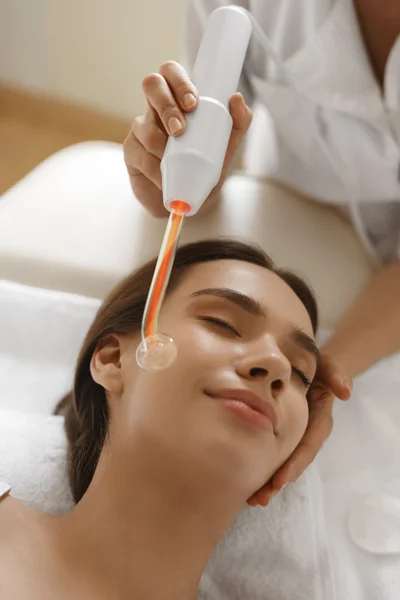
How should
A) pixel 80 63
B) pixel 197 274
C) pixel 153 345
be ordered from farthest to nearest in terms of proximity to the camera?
1. pixel 80 63
2. pixel 197 274
3. pixel 153 345

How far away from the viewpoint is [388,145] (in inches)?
34.5

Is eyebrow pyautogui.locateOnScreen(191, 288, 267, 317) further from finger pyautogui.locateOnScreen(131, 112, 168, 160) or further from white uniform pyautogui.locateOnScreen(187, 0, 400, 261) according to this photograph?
white uniform pyautogui.locateOnScreen(187, 0, 400, 261)

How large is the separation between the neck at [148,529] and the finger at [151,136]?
34 cm

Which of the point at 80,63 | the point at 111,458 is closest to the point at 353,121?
the point at 111,458

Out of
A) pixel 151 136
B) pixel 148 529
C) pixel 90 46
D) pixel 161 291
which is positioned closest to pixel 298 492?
pixel 148 529

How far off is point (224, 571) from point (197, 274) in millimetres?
353

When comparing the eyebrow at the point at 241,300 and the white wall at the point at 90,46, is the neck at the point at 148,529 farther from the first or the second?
the white wall at the point at 90,46

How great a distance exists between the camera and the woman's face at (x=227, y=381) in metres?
0.57

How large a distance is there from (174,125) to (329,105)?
38 cm

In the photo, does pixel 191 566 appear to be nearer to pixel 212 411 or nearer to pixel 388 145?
pixel 212 411

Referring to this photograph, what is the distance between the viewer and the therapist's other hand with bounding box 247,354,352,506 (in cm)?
67

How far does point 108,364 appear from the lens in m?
0.68

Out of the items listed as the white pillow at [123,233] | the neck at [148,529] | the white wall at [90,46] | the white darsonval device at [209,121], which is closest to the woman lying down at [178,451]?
the neck at [148,529]

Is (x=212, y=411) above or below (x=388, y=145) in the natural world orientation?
below
